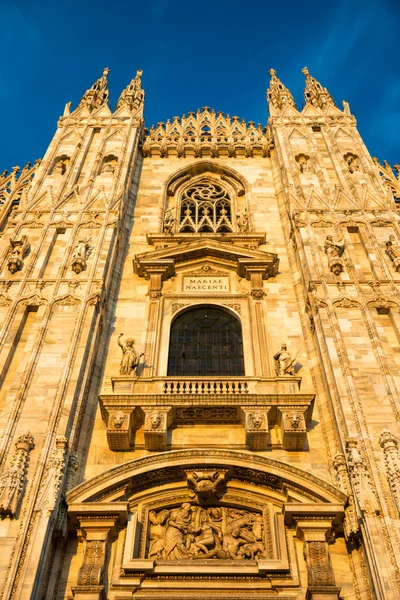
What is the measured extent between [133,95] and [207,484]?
1932 cm

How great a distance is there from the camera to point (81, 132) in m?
23.4

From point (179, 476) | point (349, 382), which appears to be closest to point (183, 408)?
point (179, 476)

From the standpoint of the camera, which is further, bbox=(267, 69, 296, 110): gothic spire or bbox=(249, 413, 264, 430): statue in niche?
bbox=(267, 69, 296, 110): gothic spire

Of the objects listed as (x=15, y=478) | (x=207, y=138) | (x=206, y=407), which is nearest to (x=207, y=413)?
(x=206, y=407)

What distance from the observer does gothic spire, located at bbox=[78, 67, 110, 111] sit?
25.6m

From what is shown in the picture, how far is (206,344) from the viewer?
16.2 meters

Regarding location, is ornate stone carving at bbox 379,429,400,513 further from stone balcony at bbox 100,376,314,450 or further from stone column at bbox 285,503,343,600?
stone balcony at bbox 100,376,314,450

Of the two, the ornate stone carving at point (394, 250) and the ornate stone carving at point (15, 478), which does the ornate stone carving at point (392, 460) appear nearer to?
the ornate stone carving at point (394, 250)

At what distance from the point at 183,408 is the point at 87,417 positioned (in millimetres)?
2123

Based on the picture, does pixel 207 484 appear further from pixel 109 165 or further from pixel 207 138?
pixel 207 138

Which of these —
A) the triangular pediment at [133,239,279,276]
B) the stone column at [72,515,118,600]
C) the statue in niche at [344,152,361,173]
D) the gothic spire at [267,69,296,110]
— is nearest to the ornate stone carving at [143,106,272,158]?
the gothic spire at [267,69,296,110]

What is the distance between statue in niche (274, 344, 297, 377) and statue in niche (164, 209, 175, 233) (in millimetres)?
7025

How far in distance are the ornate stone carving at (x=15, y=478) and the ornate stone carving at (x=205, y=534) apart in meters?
2.56

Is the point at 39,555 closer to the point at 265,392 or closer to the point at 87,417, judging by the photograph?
the point at 87,417
